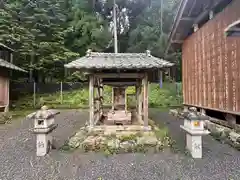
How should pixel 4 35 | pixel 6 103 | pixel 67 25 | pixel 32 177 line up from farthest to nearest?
pixel 67 25 → pixel 4 35 → pixel 6 103 → pixel 32 177

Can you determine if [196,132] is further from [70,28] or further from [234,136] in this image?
[70,28]

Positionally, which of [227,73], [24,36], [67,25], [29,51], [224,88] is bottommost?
[224,88]

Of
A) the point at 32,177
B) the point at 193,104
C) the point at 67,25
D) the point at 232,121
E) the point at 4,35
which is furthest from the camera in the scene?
the point at 67,25

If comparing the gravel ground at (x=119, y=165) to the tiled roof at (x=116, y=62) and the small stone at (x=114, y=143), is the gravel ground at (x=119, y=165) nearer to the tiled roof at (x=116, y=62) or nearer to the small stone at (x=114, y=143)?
the small stone at (x=114, y=143)

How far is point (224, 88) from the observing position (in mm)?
7105

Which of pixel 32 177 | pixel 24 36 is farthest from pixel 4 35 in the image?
pixel 32 177

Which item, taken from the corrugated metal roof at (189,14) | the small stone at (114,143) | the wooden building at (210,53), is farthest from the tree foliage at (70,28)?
the small stone at (114,143)

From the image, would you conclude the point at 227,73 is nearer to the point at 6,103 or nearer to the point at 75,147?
the point at 75,147

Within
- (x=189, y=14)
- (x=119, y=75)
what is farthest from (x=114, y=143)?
(x=189, y=14)

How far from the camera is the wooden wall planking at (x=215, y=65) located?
649cm

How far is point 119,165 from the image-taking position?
456 centimetres

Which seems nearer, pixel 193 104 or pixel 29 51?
pixel 193 104

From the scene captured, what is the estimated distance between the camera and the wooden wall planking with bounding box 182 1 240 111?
6492 millimetres

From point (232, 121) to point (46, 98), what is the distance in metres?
12.9
